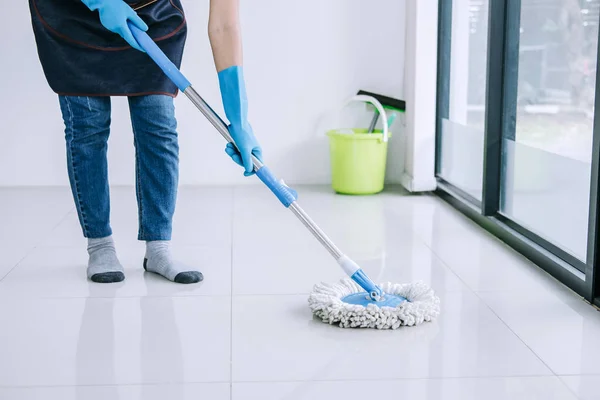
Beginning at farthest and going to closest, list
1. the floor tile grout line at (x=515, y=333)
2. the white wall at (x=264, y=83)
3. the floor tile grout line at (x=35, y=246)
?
1. the white wall at (x=264, y=83)
2. the floor tile grout line at (x=35, y=246)
3. the floor tile grout line at (x=515, y=333)

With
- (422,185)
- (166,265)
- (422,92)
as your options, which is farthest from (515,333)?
(422,92)

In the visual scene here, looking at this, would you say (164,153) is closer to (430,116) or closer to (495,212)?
(495,212)

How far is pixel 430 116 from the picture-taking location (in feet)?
9.75

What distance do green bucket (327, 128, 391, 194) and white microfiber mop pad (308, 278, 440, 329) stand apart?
131 centimetres

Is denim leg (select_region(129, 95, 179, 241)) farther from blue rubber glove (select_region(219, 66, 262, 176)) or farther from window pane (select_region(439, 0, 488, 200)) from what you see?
window pane (select_region(439, 0, 488, 200))

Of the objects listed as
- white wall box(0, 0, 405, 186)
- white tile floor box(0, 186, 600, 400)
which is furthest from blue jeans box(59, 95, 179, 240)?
white wall box(0, 0, 405, 186)

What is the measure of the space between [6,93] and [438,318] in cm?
207

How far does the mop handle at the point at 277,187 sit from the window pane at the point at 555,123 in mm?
575

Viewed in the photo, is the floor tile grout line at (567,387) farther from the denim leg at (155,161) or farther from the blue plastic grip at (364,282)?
the denim leg at (155,161)

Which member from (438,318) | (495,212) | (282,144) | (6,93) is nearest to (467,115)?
(495,212)

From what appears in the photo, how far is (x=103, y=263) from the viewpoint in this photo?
191 centimetres

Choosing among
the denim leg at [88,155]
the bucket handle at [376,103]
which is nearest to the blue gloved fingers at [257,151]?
the denim leg at [88,155]

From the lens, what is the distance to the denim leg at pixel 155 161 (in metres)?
1.85

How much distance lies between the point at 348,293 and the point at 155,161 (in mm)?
540
